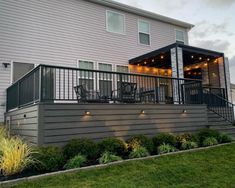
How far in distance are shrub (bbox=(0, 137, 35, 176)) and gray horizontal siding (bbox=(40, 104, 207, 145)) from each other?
86 cm

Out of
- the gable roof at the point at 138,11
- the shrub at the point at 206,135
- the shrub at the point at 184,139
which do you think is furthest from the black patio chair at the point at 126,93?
the gable roof at the point at 138,11

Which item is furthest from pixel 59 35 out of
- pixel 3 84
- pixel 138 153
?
pixel 138 153

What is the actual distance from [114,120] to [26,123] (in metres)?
2.50

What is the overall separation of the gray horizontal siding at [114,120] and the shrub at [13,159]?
861 millimetres

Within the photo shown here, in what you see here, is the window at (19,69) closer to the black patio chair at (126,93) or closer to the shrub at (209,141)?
the black patio chair at (126,93)

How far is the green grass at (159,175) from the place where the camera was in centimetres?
428

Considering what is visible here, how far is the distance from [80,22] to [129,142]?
6.79 meters

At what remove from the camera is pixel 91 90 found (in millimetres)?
7508

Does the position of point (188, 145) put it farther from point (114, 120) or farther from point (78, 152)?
point (78, 152)

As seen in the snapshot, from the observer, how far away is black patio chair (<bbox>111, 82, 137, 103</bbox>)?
24.0 feet

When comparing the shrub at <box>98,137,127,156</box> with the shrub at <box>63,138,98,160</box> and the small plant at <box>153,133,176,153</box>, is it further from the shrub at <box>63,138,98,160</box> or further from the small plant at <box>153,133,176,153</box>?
the small plant at <box>153,133,176,153</box>

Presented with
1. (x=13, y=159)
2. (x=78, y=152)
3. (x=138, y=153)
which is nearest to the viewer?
(x=13, y=159)

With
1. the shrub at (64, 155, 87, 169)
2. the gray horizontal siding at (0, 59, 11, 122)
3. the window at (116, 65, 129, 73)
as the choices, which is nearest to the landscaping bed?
the shrub at (64, 155, 87, 169)

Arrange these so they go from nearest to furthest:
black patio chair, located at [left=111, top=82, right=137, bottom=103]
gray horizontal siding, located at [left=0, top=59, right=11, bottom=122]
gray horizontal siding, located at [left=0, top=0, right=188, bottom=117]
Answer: black patio chair, located at [left=111, top=82, right=137, bottom=103], gray horizontal siding, located at [left=0, top=59, right=11, bottom=122], gray horizontal siding, located at [left=0, top=0, right=188, bottom=117]
